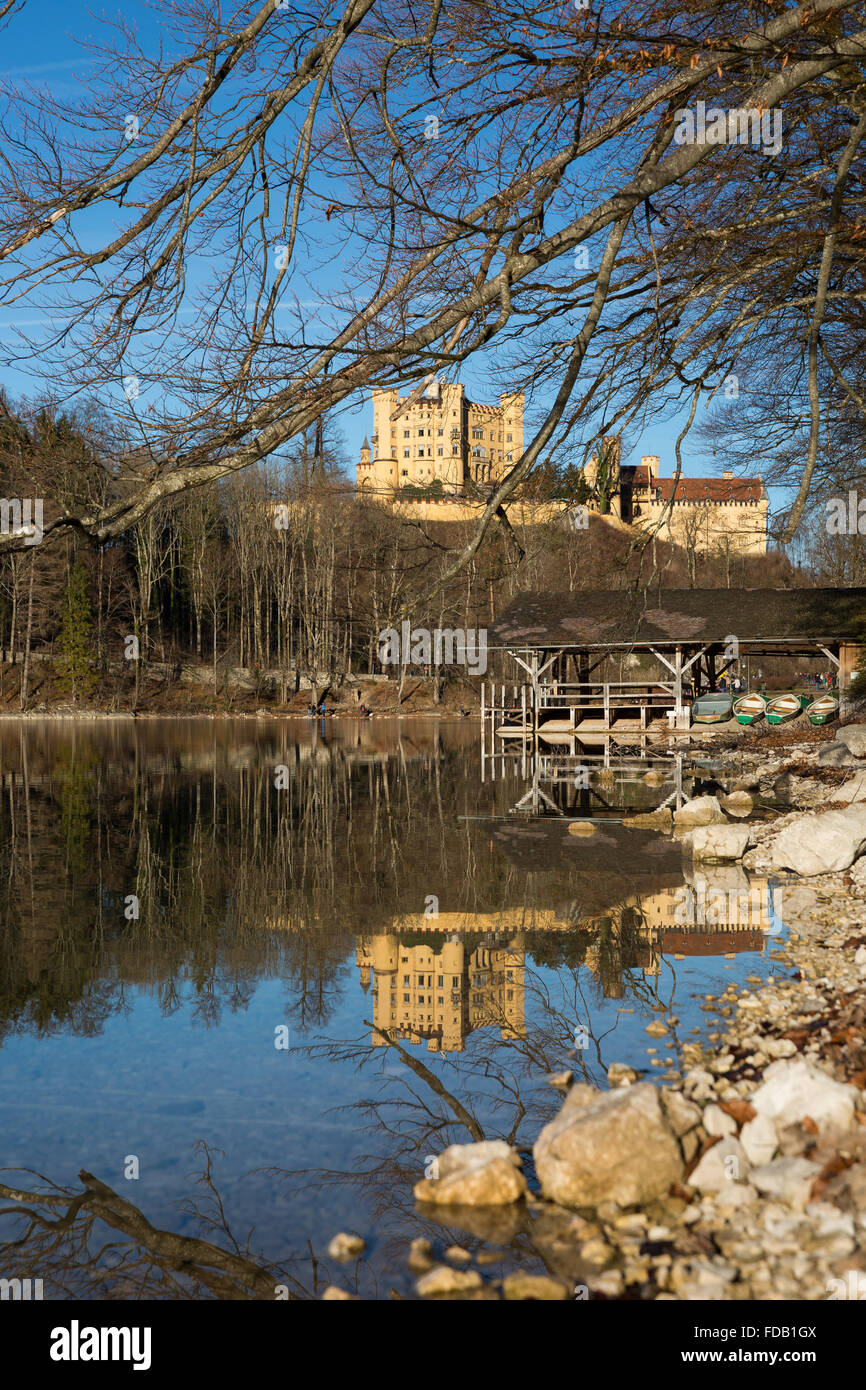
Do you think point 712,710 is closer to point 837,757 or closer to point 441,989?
point 837,757

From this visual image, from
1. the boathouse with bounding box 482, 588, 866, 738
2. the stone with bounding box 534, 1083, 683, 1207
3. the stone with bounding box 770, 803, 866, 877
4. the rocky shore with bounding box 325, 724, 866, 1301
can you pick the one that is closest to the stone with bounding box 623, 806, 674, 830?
the stone with bounding box 770, 803, 866, 877

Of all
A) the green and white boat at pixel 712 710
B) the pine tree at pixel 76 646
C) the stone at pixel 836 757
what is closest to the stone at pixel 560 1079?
the stone at pixel 836 757

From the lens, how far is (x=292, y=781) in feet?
66.3

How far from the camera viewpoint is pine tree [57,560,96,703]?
5234 cm

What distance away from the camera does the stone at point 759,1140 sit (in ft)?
12.2

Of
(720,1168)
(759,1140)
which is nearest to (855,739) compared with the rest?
(759,1140)

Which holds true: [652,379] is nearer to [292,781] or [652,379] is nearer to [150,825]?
[150,825]

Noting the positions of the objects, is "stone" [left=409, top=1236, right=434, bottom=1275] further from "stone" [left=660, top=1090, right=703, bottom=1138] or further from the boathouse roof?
the boathouse roof

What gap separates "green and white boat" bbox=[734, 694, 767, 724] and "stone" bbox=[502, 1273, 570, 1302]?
99.6 feet

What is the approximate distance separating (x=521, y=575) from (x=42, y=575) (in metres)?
50.3

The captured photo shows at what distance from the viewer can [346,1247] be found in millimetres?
3508

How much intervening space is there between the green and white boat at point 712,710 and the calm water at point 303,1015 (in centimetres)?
1976

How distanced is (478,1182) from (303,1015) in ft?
8.26

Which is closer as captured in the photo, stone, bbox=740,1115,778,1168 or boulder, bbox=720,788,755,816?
stone, bbox=740,1115,778,1168
